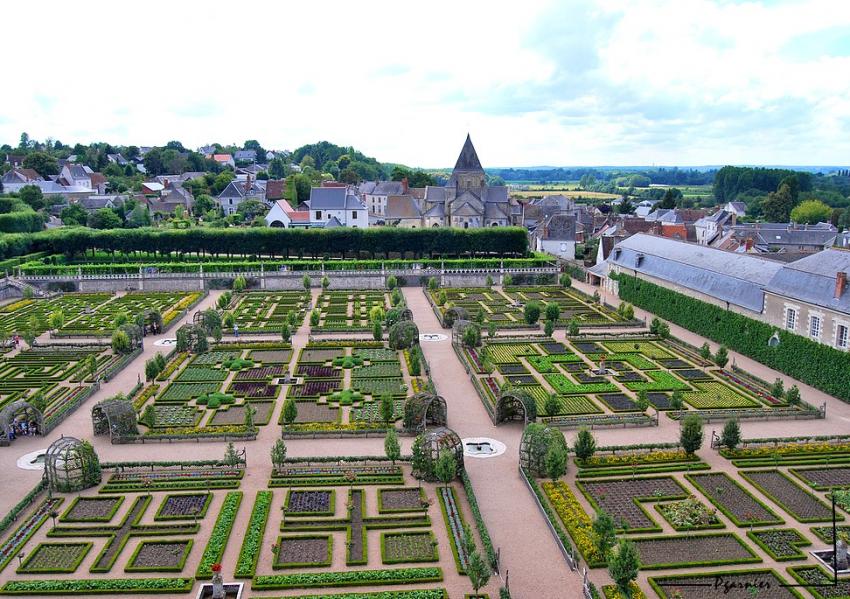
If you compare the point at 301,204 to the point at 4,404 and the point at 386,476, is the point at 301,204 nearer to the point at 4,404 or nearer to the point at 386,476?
the point at 4,404

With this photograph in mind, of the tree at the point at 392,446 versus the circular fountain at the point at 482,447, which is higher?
the tree at the point at 392,446

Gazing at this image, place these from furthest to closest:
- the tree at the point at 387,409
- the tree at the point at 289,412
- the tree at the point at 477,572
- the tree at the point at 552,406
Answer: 1. the tree at the point at 552,406
2. the tree at the point at 387,409
3. the tree at the point at 289,412
4. the tree at the point at 477,572

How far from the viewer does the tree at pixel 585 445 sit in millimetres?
29094

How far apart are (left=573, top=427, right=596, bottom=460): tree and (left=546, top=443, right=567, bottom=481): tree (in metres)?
2.04

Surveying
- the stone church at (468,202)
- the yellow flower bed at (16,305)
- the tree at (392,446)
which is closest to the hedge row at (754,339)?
the tree at (392,446)

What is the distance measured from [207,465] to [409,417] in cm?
926

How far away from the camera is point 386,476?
28125 millimetres

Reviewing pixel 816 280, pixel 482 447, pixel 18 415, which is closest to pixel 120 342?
pixel 18 415

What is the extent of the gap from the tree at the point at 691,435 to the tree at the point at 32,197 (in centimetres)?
10896

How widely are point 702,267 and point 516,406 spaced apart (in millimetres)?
27476

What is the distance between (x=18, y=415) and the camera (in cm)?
3300

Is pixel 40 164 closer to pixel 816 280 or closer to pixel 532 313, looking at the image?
pixel 532 313

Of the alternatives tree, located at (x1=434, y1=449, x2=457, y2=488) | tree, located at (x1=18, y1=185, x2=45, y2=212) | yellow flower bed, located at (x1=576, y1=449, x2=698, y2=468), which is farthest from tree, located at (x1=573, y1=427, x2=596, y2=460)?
tree, located at (x1=18, y1=185, x2=45, y2=212)

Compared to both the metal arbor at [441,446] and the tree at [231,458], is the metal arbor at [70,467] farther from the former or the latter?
the metal arbor at [441,446]
